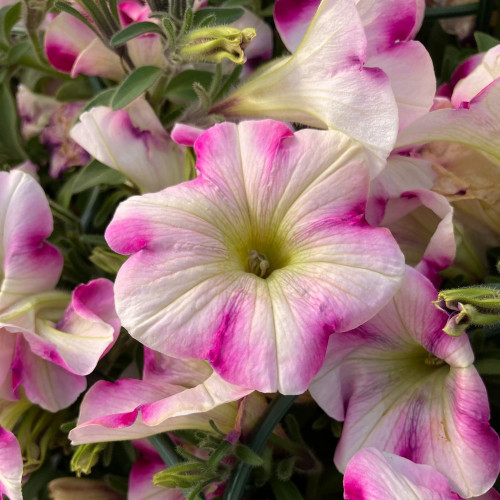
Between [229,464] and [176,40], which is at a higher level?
[176,40]

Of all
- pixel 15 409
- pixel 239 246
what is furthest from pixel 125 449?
pixel 239 246

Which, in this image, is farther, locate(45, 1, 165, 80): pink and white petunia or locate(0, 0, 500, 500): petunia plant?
locate(45, 1, 165, 80): pink and white petunia

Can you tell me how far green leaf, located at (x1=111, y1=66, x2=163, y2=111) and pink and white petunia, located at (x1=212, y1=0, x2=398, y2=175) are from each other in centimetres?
9

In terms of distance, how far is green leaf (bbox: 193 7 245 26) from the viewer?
0.50 metres

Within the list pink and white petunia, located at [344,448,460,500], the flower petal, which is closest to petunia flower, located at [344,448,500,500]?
pink and white petunia, located at [344,448,460,500]

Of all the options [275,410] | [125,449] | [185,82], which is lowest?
[125,449]

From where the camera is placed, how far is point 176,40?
0.48 metres

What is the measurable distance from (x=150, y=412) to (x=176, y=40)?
0.24 meters

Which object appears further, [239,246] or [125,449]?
[125,449]

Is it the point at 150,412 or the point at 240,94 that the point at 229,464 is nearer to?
the point at 150,412

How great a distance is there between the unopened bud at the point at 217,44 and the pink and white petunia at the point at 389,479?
0.78 ft

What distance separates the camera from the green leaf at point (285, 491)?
49 centimetres

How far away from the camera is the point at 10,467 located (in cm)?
45

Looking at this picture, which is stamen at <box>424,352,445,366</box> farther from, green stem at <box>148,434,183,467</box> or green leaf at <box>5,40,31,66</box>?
green leaf at <box>5,40,31,66</box>
